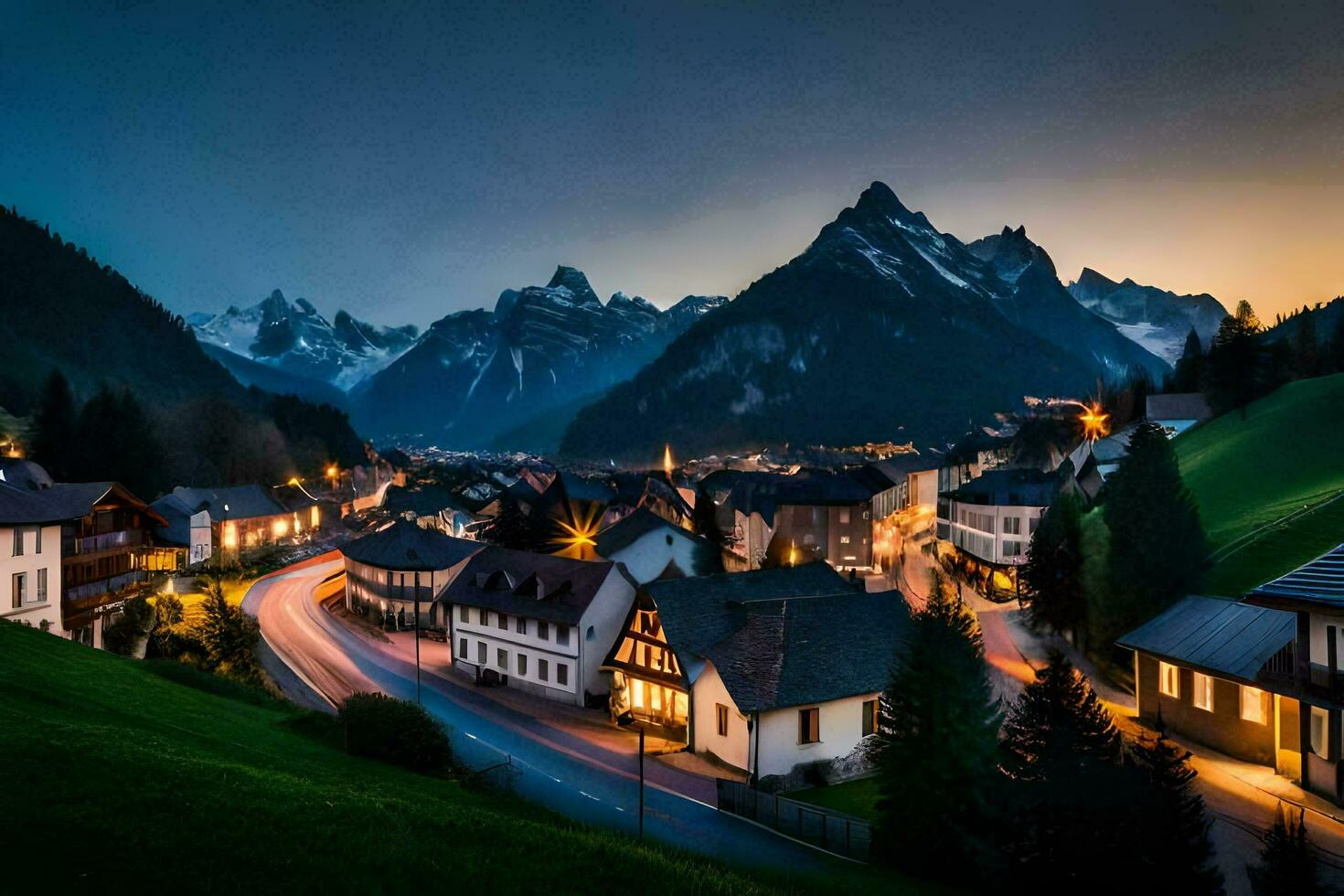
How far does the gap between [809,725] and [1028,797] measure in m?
13.7

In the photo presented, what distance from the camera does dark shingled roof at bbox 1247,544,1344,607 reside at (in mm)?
24875

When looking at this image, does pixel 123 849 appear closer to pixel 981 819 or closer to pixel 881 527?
pixel 981 819

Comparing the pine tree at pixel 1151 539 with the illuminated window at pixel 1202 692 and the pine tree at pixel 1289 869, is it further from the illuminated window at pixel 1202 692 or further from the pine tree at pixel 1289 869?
the pine tree at pixel 1289 869

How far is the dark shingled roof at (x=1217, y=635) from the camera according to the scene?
31125 mm

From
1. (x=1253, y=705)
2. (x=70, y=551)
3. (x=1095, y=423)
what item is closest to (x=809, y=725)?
(x=1253, y=705)

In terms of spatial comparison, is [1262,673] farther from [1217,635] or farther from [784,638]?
[784,638]

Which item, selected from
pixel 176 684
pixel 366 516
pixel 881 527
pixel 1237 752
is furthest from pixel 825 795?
pixel 366 516

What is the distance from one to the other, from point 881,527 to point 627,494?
36097mm

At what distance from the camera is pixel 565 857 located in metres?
15.0

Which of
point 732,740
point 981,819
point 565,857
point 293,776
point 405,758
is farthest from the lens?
point 732,740

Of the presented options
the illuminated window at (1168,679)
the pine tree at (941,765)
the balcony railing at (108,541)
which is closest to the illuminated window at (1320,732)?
the illuminated window at (1168,679)

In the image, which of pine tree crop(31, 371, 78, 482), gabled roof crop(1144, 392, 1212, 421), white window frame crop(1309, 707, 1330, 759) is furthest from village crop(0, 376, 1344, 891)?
pine tree crop(31, 371, 78, 482)

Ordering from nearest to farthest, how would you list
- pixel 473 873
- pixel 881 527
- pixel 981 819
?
pixel 473 873, pixel 981 819, pixel 881 527

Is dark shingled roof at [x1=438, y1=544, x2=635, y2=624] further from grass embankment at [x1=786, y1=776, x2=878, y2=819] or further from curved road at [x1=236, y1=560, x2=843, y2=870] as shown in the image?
grass embankment at [x1=786, y1=776, x2=878, y2=819]
